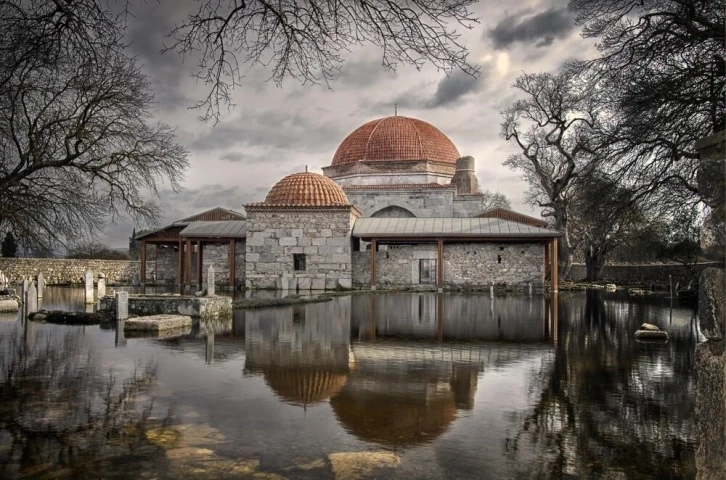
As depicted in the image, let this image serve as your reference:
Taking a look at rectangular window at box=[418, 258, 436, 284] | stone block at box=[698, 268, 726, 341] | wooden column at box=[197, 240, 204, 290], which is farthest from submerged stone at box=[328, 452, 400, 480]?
wooden column at box=[197, 240, 204, 290]

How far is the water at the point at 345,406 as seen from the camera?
3.58m

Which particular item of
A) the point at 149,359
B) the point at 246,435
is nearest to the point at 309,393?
the point at 246,435

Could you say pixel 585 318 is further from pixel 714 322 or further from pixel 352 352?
pixel 714 322

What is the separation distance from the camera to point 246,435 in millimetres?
4109

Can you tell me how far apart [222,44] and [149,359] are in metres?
4.45

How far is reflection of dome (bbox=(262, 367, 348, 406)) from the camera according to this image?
525 centimetres

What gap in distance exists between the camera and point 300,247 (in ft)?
82.7

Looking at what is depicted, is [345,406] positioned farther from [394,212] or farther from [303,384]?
[394,212]

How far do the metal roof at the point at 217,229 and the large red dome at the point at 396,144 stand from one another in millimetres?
9751

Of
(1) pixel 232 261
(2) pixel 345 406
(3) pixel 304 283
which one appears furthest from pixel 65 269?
(2) pixel 345 406

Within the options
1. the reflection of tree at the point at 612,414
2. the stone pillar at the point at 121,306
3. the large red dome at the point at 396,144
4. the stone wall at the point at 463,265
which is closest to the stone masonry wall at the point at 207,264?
the stone wall at the point at 463,265

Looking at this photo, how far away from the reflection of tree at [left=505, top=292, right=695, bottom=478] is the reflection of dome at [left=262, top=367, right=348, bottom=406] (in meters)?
1.91

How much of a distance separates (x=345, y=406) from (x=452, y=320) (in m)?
7.59

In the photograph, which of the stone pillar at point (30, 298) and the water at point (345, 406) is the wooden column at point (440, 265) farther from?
the stone pillar at point (30, 298)
